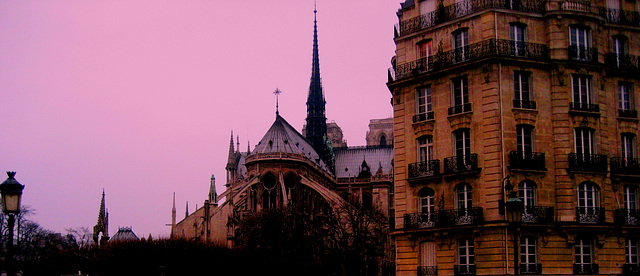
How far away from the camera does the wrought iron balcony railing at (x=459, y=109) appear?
35.6 m

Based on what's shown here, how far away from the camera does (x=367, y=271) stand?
203 ft

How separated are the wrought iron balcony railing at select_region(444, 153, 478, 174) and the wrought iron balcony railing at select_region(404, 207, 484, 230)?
174 centimetres

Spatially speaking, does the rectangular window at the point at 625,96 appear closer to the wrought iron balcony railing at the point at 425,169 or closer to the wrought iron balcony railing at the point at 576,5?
the wrought iron balcony railing at the point at 576,5

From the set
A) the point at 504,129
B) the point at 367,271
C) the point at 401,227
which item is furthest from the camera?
the point at 367,271

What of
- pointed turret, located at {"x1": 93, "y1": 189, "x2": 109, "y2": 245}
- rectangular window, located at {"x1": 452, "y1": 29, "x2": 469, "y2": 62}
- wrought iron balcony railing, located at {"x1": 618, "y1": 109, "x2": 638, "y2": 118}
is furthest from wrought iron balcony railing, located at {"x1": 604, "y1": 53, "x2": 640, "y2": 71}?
pointed turret, located at {"x1": 93, "y1": 189, "x2": 109, "y2": 245}

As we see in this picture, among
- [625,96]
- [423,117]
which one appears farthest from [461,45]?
[625,96]

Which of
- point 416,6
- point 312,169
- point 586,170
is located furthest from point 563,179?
point 312,169

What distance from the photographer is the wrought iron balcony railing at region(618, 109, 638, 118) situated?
36875 millimetres

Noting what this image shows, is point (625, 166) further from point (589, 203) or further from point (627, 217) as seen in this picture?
point (589, 203)

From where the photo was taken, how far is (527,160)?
34.5m

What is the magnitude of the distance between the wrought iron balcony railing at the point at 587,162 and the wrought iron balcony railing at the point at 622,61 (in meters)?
4.44

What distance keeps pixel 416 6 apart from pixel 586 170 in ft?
37.2

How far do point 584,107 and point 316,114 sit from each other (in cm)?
9205

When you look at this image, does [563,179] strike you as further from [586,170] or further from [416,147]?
[416,147]
